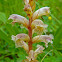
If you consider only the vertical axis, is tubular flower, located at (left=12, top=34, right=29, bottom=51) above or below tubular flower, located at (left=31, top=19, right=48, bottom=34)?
below

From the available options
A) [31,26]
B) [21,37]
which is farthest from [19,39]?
[31,26]

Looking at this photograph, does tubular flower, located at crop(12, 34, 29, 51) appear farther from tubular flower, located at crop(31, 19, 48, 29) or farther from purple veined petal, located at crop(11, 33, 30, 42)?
tubular flower, located at crop(31, 19, 48, 29)

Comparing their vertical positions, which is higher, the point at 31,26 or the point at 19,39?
the point at 31,26

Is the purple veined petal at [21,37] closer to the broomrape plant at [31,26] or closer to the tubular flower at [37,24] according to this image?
the broomrape plant at [31,26]

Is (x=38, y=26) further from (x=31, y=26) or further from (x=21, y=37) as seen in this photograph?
(x=21, y=37)

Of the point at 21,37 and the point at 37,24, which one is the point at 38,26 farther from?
the point at 21,37

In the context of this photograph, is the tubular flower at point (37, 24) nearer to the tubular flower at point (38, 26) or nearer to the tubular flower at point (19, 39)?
the tubular flower at point (38, 26)

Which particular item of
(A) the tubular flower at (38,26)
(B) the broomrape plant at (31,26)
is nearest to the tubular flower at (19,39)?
(B) the broomrape plant at (31,26)

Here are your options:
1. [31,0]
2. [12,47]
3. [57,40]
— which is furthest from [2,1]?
[57,40]

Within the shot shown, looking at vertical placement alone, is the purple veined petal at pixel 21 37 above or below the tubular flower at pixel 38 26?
below

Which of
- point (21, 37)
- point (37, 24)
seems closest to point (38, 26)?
point (37, 24)

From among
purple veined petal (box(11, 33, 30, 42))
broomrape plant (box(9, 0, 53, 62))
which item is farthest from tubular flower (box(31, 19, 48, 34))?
purple veined petal (box(11, 33, 30, 42))
